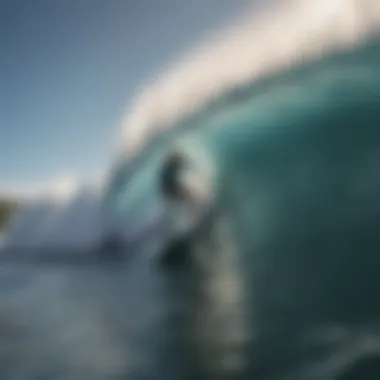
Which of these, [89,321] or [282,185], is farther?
[282,185]

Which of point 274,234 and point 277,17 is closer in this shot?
point 277,17

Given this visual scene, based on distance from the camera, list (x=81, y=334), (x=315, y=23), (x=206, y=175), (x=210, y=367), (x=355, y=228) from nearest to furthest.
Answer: (x=210, y=367), (x=81, y=334), (x=355, y=228), (x=315, y=23), (x=206, y=175)

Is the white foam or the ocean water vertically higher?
the white foam

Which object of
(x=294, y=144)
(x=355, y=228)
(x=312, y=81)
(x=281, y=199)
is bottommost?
(x=355, y=228)

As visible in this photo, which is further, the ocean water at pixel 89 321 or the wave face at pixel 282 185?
the wave face at pixel 282 185

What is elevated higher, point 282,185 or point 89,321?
point 282,185

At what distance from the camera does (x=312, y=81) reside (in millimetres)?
2559

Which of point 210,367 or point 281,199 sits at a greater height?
point 281,199

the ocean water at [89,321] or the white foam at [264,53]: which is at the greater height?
the white foam at [264,53]

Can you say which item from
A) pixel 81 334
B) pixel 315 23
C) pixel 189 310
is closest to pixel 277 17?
pixel 315 23

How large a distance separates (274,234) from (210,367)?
3.54 ft

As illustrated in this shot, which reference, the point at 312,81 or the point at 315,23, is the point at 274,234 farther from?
the point at 315,23

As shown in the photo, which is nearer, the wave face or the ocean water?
the ocean water

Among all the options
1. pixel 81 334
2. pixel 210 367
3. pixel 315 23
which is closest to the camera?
pixel 210 367
